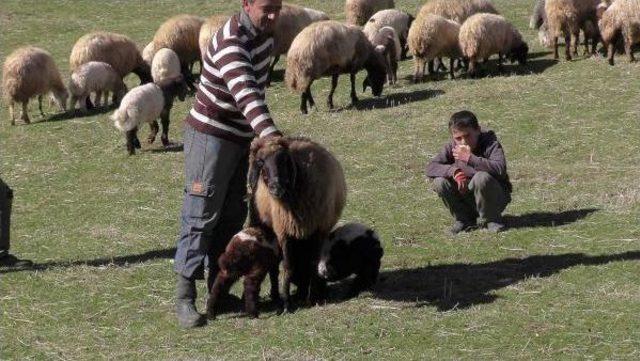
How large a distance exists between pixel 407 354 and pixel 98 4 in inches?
828

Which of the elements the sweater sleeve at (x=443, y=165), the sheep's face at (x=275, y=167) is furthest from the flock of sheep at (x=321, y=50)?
the sheep's face at (x=275, y=167)

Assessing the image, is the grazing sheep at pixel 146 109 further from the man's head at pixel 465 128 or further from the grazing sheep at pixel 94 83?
the man's head at pixel 465 128

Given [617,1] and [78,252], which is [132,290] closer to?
[78,252]

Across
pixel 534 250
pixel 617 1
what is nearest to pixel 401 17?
pixel 617 1

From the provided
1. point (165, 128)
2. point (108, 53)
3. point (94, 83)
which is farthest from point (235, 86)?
point (108, 53)

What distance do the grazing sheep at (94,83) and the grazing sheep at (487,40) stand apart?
208 inches

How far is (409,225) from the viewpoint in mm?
9062

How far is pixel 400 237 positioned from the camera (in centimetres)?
870

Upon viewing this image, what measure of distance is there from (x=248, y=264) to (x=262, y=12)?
1565 millimetres

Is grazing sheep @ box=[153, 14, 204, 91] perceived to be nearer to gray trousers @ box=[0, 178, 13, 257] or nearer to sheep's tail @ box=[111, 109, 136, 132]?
sheep's tail @ box=[111, 109, 136, 132]

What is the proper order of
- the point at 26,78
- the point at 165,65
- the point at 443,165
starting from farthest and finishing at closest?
1. the point at 165,65
2. the point at 26,78
3. the point at 443,165

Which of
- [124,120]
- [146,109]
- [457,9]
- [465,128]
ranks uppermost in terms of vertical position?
[457,9]

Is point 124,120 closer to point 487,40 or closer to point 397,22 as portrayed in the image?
point 487,40

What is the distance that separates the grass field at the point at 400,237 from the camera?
20.7 feet
